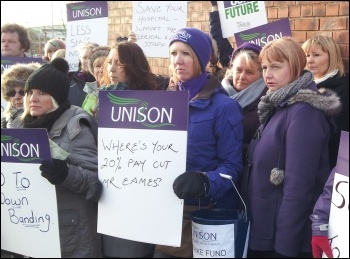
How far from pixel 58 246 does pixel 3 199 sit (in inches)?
16.0

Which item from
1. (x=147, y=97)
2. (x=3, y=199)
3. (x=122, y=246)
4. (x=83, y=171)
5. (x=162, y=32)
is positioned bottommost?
(x=122, y=246)

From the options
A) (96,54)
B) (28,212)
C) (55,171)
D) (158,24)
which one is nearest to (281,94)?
(55,171)

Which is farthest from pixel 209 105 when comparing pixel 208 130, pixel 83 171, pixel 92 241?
pixel 92 241

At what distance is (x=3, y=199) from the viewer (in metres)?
2.77

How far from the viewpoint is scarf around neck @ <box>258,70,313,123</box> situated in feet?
8.11

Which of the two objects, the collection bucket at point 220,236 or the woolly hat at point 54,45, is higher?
the woolly hat at point 54,45

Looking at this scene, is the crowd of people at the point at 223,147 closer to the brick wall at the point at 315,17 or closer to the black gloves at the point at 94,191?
the black gloves at the point at 94,191

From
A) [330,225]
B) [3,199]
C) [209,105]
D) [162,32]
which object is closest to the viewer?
[330,225]

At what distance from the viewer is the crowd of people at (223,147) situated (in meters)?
2.37

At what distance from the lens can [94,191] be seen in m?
2.55

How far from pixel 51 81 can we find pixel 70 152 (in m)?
0.42

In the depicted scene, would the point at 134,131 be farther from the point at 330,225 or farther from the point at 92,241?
the point at 330,225

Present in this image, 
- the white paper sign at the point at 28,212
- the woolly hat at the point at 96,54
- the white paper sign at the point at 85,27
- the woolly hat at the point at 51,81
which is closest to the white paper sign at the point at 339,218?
the white paper sign at the point at 28,212

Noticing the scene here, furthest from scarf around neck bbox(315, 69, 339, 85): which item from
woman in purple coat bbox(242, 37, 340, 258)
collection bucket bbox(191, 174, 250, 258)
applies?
collection bucket bbox(191, 174, 250, 258)
